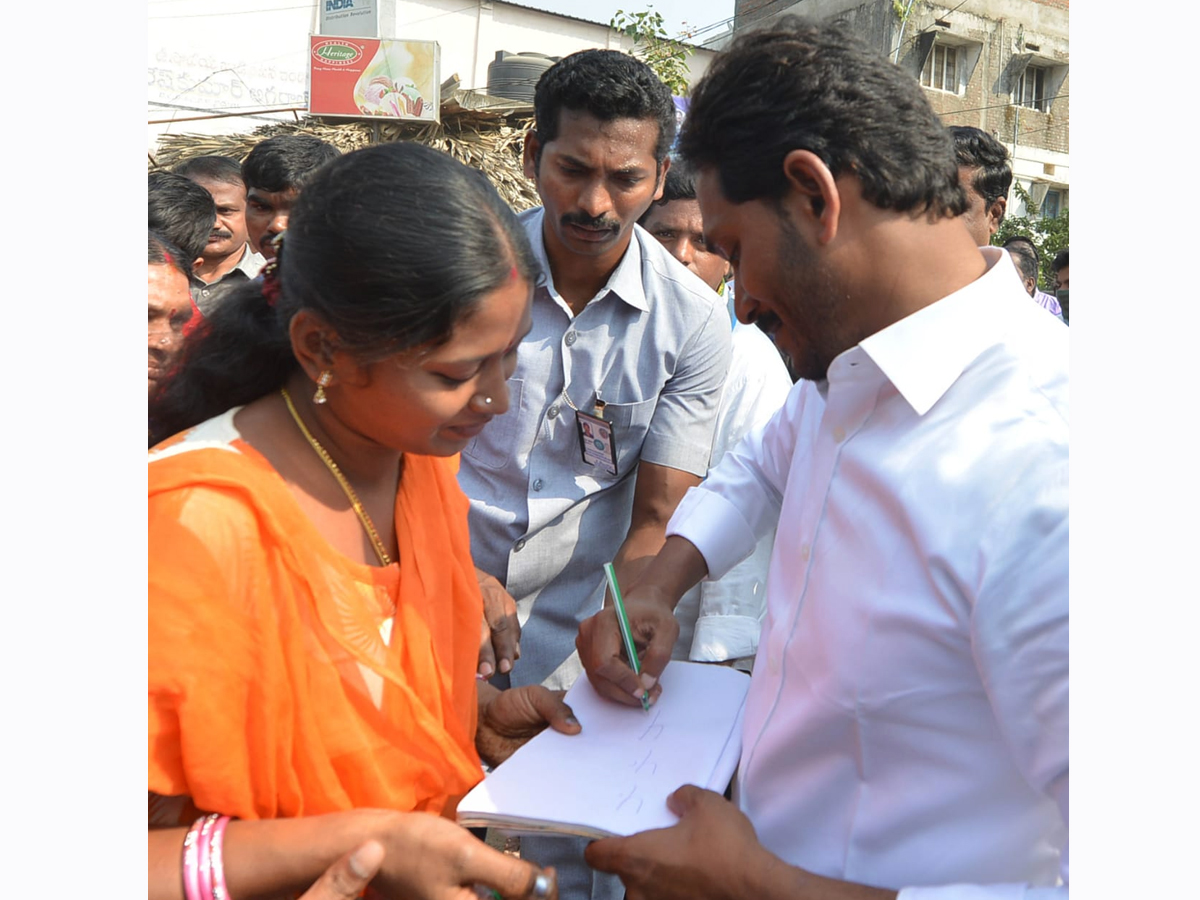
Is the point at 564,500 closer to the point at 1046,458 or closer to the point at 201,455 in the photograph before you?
the point at 201,455

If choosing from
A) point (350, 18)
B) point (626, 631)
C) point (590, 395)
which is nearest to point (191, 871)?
point (626, 631)

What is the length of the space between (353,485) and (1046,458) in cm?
108

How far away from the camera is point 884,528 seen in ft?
4.50

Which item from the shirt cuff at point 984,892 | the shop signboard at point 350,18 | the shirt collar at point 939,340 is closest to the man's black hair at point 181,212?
the shirt collar at point 939,340

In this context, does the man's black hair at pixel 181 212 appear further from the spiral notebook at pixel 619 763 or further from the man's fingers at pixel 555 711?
the spiral notebook at pixel 619 763

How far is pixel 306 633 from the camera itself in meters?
1.46

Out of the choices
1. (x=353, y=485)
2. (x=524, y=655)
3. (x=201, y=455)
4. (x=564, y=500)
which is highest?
(x=201, y=455)

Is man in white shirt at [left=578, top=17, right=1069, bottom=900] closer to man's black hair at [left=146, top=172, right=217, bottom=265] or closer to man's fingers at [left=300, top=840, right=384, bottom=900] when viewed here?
man's fingers at [left=300, top=840, right=384, bottom=900]

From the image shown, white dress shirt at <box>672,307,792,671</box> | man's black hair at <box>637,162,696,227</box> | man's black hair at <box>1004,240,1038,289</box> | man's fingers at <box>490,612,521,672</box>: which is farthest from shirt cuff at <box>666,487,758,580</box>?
man's black hair at <box>1004,240,1038,289</box>

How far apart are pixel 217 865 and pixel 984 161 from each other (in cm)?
340

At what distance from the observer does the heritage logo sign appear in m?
13.6

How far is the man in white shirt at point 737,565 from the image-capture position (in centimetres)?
258

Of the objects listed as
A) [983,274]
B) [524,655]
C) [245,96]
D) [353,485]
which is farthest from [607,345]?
[245,96]

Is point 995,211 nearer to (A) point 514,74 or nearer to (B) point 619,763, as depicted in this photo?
(B) point 619,763
